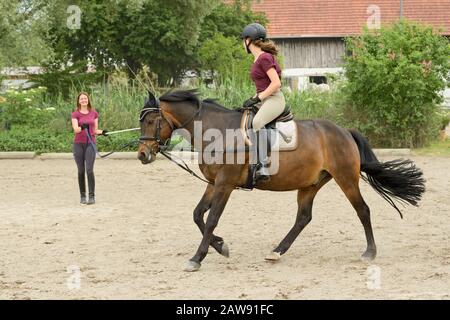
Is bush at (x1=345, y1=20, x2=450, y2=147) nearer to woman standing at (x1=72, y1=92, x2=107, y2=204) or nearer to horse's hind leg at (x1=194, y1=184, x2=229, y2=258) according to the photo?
woman standing at (x1=72, y1=92, x2=107, y2=204)

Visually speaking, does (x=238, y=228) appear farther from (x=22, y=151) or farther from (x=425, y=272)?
(x=22, y=151)

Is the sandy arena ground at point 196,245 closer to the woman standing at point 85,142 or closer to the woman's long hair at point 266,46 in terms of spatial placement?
the woman standing at point 85,142

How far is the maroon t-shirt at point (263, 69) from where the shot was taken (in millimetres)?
8484

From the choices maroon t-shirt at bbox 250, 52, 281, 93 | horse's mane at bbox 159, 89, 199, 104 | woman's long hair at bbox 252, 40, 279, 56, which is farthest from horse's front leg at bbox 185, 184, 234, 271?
woman's long hair at bbox 252, 40, 279, 56

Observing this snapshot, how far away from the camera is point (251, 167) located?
859 cm

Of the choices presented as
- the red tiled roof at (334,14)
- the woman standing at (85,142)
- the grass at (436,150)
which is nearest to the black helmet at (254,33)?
the woman standing at (85,142)

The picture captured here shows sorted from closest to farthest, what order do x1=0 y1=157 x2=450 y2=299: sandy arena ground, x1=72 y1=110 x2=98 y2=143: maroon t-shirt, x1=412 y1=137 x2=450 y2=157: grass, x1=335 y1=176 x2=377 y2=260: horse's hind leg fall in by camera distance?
1. x1=0 y1=157 x2=450 y2=299: sandy arena ground
2. x1=335 y1=176 x2=377 y2=260: horse's hind leg
3. x1=72 y1=110 x2=98 y2=143: maroon t-shirt
4. x1=412 y1=137 x2=450 y2=157: grass

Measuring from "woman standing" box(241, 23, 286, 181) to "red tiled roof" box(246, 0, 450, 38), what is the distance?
3474cm

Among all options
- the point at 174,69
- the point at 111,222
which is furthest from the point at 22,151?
the point at 174,69

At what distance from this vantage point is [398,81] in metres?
19.1

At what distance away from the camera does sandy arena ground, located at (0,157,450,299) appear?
745cm

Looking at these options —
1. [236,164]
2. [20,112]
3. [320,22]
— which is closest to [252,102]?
[236,164]

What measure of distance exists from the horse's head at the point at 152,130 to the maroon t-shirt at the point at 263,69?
99cm

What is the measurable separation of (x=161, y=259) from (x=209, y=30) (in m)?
28.1
